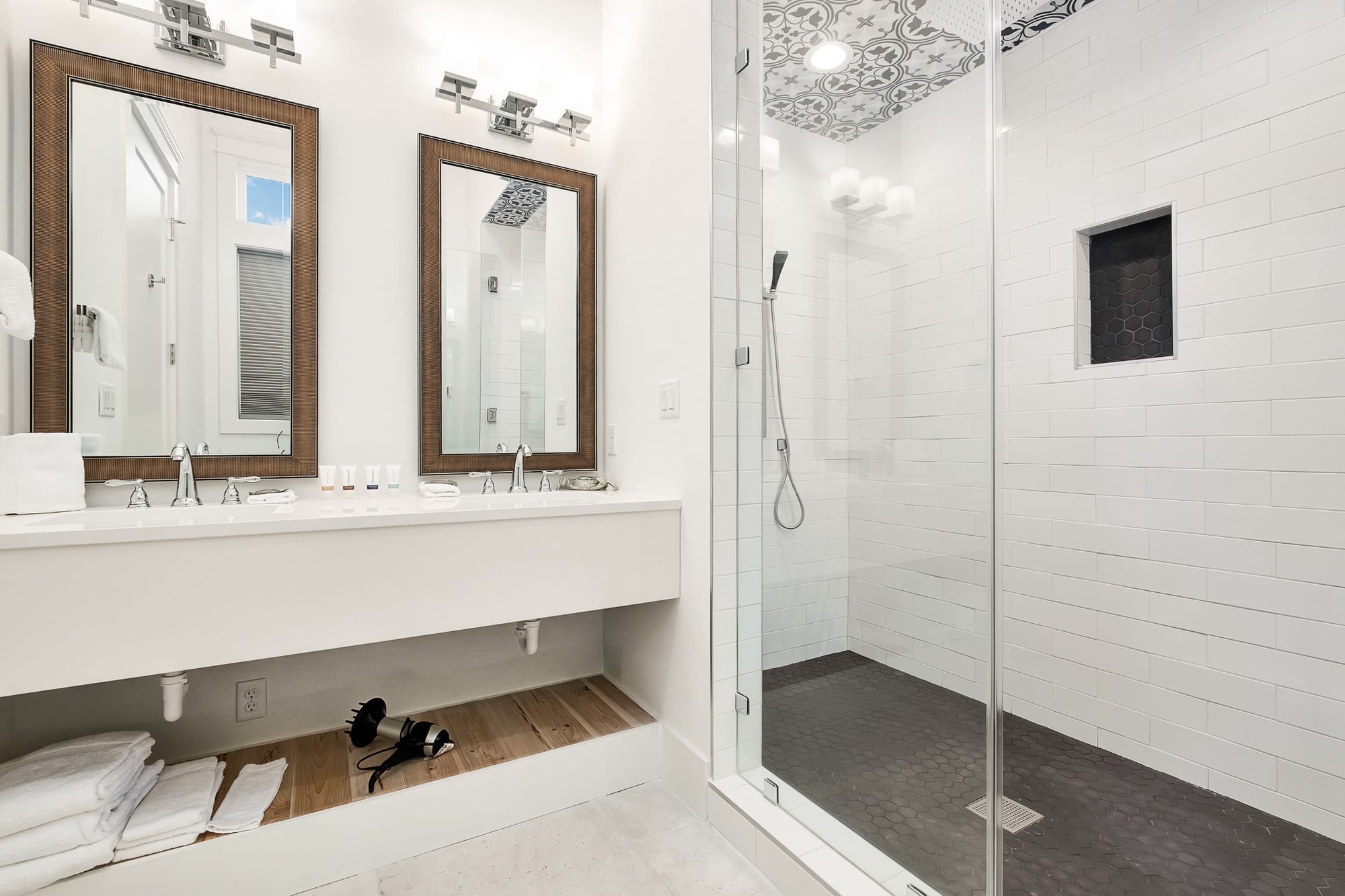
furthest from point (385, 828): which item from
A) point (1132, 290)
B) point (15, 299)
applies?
point (1132, 290)

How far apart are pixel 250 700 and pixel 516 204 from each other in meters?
1.73

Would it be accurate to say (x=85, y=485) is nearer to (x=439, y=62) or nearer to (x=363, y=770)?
(x=363, y=770)

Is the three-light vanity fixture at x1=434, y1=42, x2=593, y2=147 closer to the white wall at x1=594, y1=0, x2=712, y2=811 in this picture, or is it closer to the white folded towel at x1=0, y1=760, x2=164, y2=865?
the white wall at x1=594, y1=0, x2=712, y2=811

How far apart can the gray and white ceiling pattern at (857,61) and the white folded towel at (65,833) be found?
2.12m

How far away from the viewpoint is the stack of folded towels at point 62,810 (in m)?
1.12

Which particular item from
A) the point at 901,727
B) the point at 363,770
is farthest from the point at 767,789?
the point at 363,770

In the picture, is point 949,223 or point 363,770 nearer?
point 949,223

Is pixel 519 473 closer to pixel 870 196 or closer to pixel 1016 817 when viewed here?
pixel 870 196

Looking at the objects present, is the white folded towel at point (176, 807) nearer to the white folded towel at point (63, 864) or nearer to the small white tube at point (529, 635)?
the white folded towel at point (63, 864)

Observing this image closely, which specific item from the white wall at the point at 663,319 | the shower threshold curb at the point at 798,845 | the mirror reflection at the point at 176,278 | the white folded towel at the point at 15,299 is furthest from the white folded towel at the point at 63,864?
the shower threshold curb at the point at 798,845

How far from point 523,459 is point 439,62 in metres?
1.34

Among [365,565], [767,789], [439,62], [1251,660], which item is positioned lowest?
[767,789]

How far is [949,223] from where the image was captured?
1.14 meters

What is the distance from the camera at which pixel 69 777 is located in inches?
48.1
